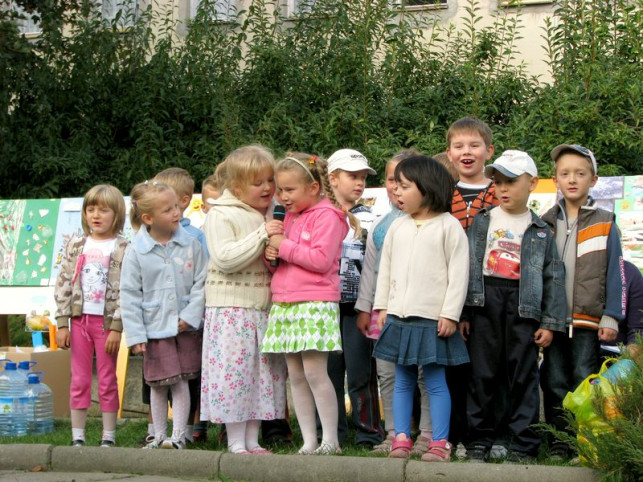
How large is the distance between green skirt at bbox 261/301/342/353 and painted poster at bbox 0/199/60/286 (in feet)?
15.7

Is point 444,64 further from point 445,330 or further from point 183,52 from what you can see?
point 445,330

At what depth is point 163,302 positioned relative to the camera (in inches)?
251

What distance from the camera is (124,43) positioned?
12.4 m

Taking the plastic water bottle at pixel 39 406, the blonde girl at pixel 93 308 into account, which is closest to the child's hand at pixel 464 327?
the blonde girl at pixel 93 308

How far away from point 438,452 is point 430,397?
330 mm

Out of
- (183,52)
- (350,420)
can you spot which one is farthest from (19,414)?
(183,52)

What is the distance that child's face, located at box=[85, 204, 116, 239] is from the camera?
688 cm

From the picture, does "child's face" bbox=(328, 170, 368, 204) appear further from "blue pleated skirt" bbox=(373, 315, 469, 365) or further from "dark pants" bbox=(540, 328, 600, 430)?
"dark pants" bbox=(540, 328, 600, 430)

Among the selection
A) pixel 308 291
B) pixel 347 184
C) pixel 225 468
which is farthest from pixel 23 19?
pixel 225 468

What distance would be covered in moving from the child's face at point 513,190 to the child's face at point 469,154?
0.38m

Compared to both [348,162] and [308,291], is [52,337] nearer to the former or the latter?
[348,162]

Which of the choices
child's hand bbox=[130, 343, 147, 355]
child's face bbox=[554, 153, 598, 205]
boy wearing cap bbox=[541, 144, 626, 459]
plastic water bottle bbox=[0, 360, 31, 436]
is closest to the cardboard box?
plastic water bottle bbox=[0, 360, 31, 436]

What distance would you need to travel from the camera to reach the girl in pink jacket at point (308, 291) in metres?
5.86

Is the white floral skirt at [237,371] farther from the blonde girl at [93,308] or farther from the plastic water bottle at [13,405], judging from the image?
the plastic water bottle at [13,405]
